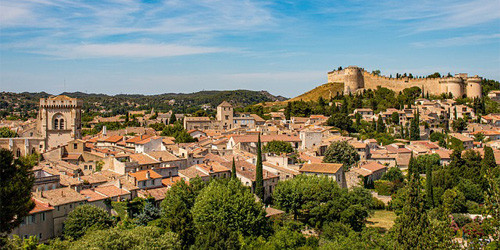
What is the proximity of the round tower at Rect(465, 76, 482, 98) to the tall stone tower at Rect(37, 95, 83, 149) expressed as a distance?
2754 inches

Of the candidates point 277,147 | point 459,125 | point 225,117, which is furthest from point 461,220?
point 225,117

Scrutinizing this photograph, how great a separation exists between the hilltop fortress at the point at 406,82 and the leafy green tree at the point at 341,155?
1953 inches

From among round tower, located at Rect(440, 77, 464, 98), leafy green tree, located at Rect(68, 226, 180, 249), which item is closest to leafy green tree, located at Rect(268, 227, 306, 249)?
leafy green tree, located at Rect(68, 226, 180, 249)

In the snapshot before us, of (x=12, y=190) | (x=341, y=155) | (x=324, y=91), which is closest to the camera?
(x=12, y=190)

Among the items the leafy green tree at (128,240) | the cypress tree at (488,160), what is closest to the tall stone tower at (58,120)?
the leafy green tree at (128,240)

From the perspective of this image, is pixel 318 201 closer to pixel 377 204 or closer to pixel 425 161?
pixel 377 204

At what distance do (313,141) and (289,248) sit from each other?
94.6 ft

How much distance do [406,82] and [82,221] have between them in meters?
79.7

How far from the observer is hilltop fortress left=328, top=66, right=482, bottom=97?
277 feet

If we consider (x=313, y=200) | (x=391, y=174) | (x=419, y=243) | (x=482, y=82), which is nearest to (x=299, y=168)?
(x=313, y=200)

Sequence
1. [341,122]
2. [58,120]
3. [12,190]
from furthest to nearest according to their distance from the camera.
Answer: [341,122], [58,120], [12,190]

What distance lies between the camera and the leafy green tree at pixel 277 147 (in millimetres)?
46906

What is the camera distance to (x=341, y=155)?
142ft

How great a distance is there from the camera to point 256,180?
33.4 m
